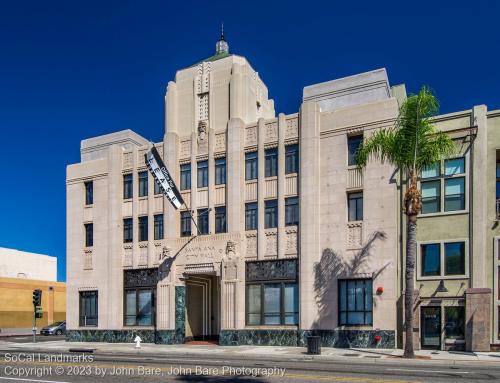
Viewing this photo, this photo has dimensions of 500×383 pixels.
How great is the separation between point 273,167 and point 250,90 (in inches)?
246

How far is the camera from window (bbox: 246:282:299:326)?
29938mm

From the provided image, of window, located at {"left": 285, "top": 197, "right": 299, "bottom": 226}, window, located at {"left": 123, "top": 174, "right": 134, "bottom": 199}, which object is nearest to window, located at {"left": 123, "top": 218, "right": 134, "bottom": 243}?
window, located at {"left": 123, "top": 174, "right": 134, "bottom": 199}

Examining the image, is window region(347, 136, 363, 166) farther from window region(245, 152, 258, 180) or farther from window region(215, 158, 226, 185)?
window region(215, 158, 226, 185)

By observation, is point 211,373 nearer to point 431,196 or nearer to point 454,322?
point 454,322

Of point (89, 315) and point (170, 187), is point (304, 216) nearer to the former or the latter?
point (170, 187)

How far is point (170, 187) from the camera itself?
32.5 m

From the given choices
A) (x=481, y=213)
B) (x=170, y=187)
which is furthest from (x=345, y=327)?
(x=170, y=187)

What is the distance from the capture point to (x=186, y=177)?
34.5 meters

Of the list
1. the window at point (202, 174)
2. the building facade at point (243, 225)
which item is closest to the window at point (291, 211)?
the building facade at point (243, 225)

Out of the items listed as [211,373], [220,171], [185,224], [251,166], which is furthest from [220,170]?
[211,373]

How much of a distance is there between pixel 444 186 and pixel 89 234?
938 inches

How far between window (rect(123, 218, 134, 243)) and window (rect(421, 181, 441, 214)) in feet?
61.8

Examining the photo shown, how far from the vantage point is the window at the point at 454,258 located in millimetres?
26172

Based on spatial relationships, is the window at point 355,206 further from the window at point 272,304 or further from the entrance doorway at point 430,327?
the entrance doorway at point 430,327
